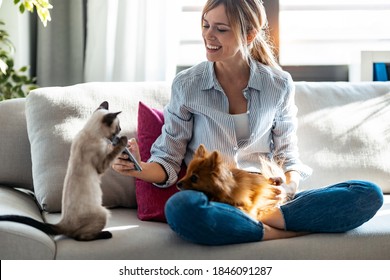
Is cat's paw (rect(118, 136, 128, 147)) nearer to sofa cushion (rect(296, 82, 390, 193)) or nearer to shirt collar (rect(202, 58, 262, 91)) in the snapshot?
shirt collar (rect(202, 58, 262, 91))

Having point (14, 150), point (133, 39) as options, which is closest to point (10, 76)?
point (133, 39)

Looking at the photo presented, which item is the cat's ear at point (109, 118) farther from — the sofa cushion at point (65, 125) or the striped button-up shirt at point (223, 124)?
the sofa cushion at point (65, 125)

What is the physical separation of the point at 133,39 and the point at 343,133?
3.78 ft

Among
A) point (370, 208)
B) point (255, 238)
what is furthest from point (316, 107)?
point (255, 238)

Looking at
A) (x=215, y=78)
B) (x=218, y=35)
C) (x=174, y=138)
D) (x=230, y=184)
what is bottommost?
(x=230, y=184)

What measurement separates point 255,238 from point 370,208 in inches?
14.4

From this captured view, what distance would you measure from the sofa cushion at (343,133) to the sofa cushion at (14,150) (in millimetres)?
1010

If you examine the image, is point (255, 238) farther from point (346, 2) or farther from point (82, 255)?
point (346, 2)

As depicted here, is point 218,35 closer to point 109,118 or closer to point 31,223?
point 109,118

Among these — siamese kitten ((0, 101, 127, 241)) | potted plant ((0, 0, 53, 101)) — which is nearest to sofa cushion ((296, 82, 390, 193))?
siamese kitten ((0, 101, 127, 241))

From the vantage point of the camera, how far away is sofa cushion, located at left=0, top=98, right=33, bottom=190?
242cm

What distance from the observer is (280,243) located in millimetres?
1970

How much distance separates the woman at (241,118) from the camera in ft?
6.71

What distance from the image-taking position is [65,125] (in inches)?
94.5
